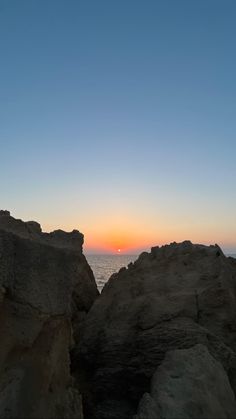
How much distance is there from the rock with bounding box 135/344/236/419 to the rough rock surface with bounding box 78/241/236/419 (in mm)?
94

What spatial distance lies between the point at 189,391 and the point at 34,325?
2074 mm

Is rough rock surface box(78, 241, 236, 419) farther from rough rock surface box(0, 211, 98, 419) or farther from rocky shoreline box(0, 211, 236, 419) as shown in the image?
rough rock surface box(0, 211, 98, 419)

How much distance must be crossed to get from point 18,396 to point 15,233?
6.33 ft

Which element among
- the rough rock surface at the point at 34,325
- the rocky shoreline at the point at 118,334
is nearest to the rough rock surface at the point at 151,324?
the rocky shoreline at the point at 118,334

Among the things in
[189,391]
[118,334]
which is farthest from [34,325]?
[118,334]

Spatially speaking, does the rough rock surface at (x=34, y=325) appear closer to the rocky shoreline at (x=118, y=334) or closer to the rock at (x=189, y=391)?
the rocky shoreline at (x=118, y=334)

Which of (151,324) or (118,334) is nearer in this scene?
(151,324)

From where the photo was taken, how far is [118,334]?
27.6ft

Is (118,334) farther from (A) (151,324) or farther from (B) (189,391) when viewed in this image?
(B) (189,391)

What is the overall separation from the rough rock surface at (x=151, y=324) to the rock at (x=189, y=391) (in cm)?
9

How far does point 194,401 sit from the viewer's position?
19.2ft

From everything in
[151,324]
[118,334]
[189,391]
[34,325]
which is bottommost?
[189,391]

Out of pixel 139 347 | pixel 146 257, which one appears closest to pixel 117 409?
pixel 139 347

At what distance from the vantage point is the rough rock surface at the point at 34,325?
18.7 feet
